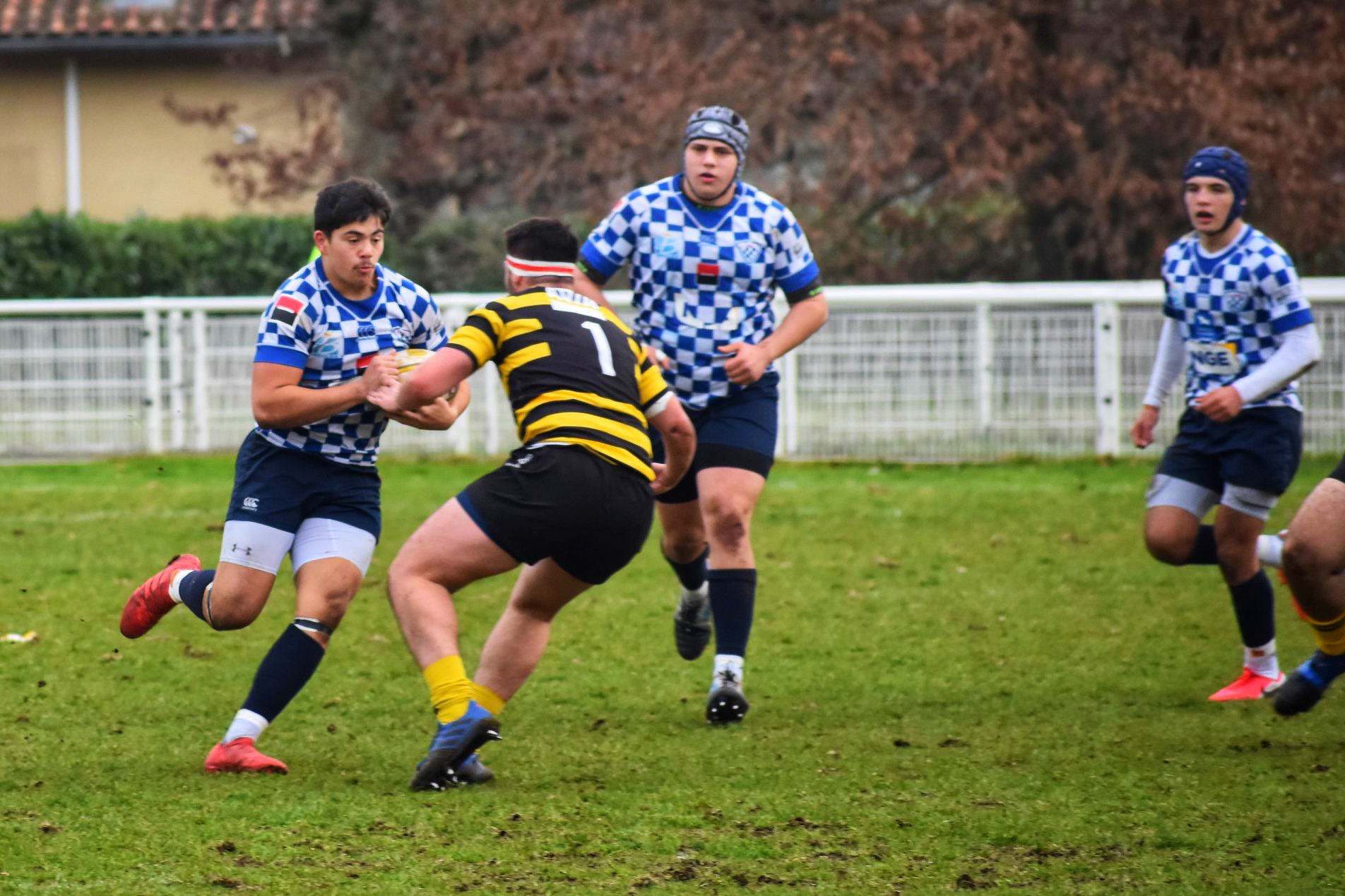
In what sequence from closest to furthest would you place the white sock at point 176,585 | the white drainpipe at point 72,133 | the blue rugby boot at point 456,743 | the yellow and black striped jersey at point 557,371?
the blue rugby boot at point 456,743 < the yellow and black striped jersey at point 557,371 < the white sock at point 176,585 < the white drainpipe at point 72,133

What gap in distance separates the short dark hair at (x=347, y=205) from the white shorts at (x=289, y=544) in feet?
3.07

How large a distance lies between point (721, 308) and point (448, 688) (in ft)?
7.01

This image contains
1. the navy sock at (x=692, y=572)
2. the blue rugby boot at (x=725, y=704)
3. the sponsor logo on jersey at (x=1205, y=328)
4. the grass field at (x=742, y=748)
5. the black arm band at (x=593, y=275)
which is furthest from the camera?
the navy sock at (x=692, y=572)

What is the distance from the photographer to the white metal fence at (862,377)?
14508 millimetres

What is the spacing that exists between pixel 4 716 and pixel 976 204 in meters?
15.4

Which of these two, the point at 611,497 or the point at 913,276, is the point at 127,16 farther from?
the point at 611,497

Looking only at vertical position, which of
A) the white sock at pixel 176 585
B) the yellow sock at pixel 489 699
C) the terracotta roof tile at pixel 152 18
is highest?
the terracotta roof tile at pixel 152 18

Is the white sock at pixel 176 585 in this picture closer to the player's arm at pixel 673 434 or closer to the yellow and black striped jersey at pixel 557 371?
the yellow and black striped jersey at pixel 557 371

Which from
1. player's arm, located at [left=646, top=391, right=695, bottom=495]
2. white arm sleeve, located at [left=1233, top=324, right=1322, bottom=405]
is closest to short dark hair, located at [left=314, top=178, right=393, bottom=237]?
player's arm, located at [left=646, top=391, right=695, bottom=495]

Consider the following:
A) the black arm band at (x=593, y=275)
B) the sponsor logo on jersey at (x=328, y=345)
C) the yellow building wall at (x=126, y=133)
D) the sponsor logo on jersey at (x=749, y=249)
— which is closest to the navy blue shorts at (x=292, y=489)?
the sponsor logo on jersey at (x=328, y=345)

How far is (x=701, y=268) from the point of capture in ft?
21.8

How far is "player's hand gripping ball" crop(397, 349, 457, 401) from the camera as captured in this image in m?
5.26

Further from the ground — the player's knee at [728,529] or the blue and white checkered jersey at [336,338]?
the blue and white checkered jersey at [336,338]

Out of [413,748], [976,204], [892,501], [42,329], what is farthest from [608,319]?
[976,204]
